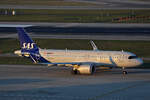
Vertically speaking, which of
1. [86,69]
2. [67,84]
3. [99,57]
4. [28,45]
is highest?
[28,45]

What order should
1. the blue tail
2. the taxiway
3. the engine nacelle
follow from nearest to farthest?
the taxiway < the engine nacelle < the blue tail

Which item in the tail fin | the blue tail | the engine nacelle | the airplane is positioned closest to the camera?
the engine nacelle

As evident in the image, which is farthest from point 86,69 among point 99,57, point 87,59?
point 99,57

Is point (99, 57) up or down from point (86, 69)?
up

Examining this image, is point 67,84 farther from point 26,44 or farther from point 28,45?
point 26,44

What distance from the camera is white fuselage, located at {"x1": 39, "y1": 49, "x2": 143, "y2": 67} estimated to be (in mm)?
50469

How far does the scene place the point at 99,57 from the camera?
50688 mm

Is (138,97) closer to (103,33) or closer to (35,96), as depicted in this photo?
(35,96)

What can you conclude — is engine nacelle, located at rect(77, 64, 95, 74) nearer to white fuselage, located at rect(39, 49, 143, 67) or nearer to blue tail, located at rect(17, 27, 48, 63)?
white fuselage, located at rect(39, 49, 143, 67)

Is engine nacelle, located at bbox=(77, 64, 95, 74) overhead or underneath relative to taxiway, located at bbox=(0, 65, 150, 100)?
→ overhead

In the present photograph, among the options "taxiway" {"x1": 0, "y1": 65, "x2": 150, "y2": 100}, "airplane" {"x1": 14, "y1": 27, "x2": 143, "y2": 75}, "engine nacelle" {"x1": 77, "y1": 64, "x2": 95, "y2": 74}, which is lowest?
"taxiway" {"x1": 0, "y1": 65, "x2": 150, "y2": 100}

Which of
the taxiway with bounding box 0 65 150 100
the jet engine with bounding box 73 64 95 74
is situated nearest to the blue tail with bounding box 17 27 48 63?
the taxiway with bounding box 0 65 150 100

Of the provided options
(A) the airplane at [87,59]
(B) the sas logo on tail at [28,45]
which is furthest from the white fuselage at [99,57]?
(B) the sas logo on tail at [28,45]

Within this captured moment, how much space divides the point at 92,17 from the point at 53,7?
91.0ft
